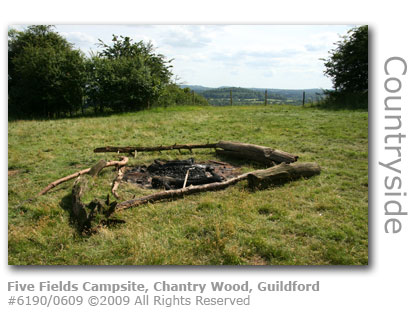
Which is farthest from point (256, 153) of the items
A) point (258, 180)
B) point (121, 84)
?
point (121, 84)

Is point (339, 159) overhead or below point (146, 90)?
below

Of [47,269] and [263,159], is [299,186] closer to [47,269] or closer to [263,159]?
[263,159]

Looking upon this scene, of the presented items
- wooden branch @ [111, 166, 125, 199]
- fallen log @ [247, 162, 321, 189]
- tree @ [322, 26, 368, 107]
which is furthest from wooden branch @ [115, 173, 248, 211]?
tree @ [322, 26, 368, 107]

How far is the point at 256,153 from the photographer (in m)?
8.54

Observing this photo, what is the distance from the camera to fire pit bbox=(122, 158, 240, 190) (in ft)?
22.4

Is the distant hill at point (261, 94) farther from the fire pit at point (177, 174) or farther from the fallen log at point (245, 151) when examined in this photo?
the fire pit at point (177, 174)

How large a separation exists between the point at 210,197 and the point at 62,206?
2.96m

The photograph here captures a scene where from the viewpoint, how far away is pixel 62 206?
19.1 ft

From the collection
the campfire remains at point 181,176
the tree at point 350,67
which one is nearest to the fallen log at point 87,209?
the campfire remains at point 181,176

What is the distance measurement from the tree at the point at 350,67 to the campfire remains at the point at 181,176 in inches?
434

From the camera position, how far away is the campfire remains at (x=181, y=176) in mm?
5266

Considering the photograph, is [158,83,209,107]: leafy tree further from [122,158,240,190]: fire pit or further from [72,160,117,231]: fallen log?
[72,160,117,231]: fallen log
